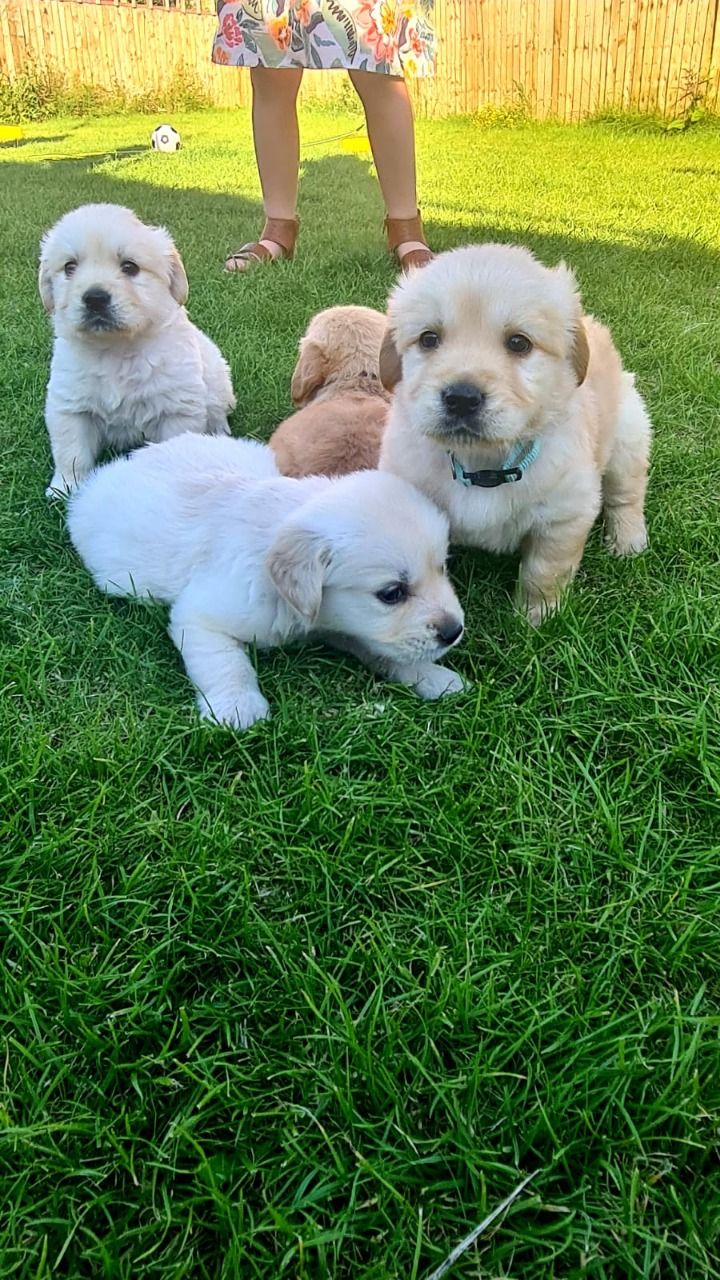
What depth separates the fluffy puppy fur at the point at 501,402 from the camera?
6.76 ft

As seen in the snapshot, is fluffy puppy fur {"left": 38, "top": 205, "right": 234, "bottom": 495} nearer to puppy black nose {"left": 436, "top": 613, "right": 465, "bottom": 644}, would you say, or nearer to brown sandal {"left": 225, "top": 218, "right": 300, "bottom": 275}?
puppy black nose {"left": 436, "top": 613, "right": 465, "bottom": 644}

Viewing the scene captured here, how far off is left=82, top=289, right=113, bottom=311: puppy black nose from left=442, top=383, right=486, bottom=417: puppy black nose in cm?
152

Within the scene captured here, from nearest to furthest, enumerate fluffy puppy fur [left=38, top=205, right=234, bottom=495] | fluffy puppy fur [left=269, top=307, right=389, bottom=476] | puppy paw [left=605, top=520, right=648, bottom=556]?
1. puppy paw [left=605, top=520, right=648, bottom=556]
2. fluffy puppy fur [left=269, top=307, right=389, bottom=476]
3. fluffy puppy fur [left=38, top=205, right=234, bottom=495]

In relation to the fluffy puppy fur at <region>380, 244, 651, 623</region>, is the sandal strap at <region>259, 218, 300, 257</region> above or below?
below

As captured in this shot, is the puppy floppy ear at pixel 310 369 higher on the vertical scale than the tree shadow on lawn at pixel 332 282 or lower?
higher

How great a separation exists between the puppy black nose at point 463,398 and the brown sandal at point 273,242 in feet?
12.8

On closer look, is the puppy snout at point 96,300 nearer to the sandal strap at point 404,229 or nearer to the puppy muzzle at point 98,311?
the puppy muzzle at point 98,311

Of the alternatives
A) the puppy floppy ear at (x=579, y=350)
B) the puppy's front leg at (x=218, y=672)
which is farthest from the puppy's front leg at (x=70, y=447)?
the puppy floppy ear at (x=579, y=350)

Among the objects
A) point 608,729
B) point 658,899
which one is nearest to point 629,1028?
point 658,899

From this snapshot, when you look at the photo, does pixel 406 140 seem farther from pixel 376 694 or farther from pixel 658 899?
pixel 658 899

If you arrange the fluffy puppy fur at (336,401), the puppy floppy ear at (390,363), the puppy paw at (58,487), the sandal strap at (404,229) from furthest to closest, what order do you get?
the sandal strap at (404,229) < the puppy paw at (58,487) < the fluffy puppy fur at (336,401) < the puppy floppy ear at (390,363)

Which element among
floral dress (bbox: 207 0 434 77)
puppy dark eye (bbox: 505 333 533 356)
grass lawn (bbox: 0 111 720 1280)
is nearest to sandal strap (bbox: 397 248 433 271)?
floral dress (bbox: 207 0 434 77)

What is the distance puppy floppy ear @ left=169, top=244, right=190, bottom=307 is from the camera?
130 inches

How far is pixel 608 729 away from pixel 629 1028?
2.30 ft
